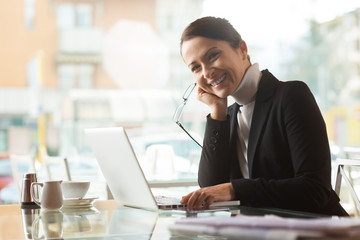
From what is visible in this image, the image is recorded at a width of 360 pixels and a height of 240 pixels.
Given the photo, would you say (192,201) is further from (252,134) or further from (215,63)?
(215,63)

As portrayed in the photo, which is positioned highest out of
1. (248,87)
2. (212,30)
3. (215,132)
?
(212,30)

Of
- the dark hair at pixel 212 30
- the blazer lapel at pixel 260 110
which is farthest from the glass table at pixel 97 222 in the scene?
the dark hair at pixel 212 30

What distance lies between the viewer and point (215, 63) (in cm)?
162

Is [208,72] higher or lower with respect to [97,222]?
higher

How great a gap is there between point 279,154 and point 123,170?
0.46m

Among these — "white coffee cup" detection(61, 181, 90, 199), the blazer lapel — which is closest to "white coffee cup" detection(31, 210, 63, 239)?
"white coffee cup" detection(61, 181, 90, 199)

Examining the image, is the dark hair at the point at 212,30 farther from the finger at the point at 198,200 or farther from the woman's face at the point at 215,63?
the finger at the point at 198,200

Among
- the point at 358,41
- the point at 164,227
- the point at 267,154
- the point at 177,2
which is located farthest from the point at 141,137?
the point at 164,227

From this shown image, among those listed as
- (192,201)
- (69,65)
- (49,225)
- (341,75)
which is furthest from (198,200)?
(341,75)

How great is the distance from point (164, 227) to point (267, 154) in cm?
56

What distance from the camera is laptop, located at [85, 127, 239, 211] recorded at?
1322mm

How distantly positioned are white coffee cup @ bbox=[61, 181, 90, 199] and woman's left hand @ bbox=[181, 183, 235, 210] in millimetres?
369

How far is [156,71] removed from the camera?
5797 millimetres

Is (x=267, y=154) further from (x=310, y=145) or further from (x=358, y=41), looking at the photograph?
(x=358, y=41)
